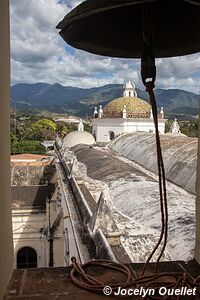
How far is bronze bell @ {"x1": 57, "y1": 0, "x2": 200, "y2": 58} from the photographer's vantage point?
6.89 feet

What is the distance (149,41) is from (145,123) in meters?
28.7

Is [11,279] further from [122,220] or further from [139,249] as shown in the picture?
[122,220]

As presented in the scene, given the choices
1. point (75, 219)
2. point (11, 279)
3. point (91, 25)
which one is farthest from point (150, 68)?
point (75, 219)

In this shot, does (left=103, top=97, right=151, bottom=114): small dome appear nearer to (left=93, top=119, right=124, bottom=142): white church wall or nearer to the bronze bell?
(left=93, top=119, right=124, bottom=142): white church wall

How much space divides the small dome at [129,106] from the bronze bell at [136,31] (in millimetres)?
29005

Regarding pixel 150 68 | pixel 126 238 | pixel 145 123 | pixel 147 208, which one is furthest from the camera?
pixel 145 123

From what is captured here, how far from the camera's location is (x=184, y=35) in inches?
86.2

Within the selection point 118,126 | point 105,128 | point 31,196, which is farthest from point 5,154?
point 105,128

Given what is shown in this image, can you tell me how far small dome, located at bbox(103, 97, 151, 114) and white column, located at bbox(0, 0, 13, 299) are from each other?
29616 millimetres

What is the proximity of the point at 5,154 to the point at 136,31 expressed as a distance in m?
1.11

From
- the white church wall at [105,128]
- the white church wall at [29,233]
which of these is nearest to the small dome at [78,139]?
the white church wall at [105,128]

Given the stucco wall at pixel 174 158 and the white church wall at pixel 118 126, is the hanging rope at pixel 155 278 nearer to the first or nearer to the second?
the stucco wall at pixel 174 158

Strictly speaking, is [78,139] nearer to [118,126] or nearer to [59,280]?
[118,126]

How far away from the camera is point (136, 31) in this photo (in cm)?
222
